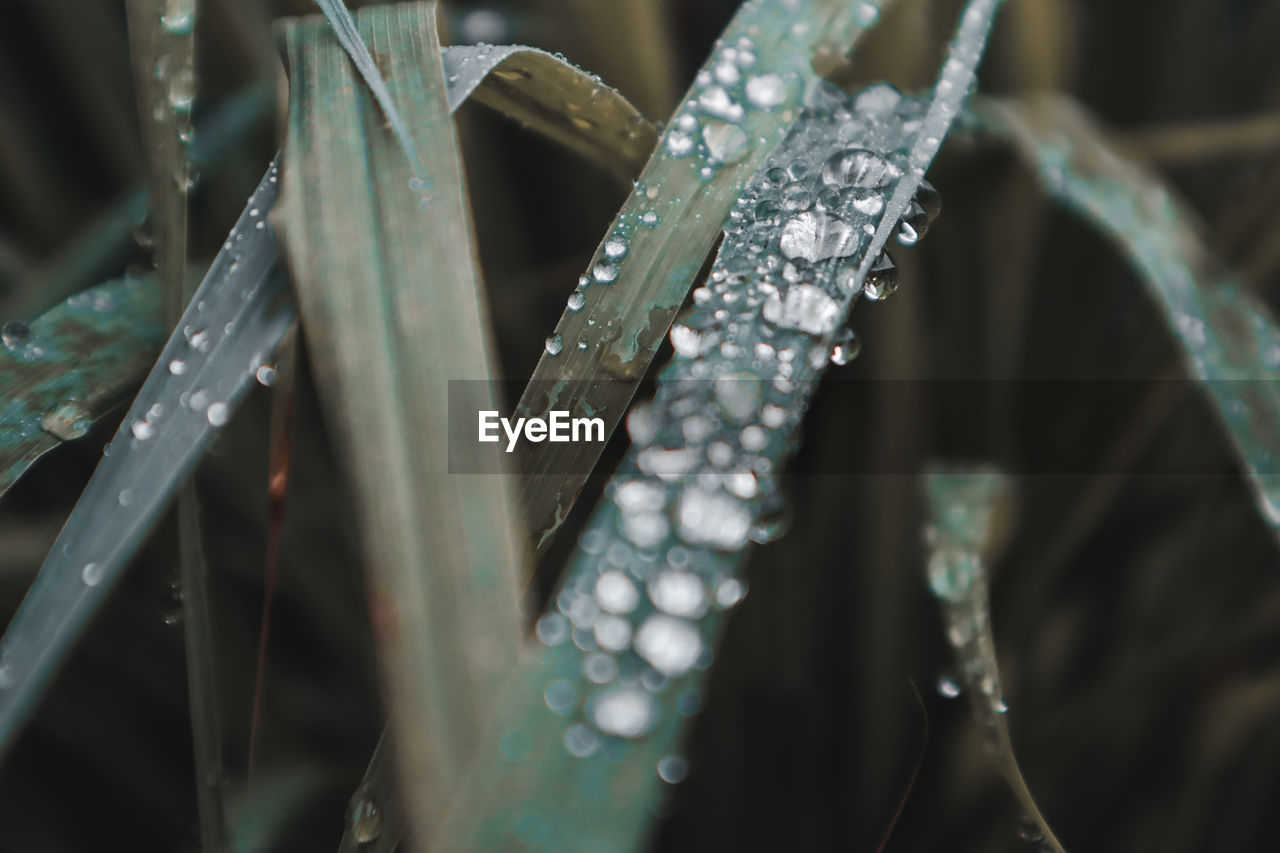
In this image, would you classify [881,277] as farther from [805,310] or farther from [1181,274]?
[1181,274]

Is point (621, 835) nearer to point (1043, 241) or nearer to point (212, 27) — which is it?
point (1043, 241)

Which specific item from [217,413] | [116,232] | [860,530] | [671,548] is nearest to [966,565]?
[860,530]

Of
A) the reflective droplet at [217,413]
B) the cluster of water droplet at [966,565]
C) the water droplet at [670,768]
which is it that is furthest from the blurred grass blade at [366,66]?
the cluster of water droplet at [966,565]

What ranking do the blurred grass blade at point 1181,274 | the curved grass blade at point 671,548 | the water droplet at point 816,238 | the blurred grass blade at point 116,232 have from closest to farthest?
the curved grass blade at point 671,548
the water droplet at point 816,238
the blurred grass blade at point 1181,274
the blurred grass blade at point 116,232

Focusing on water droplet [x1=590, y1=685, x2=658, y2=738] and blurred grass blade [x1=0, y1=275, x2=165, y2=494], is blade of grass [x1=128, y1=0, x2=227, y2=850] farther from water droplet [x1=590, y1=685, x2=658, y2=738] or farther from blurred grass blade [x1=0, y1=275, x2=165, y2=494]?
water droplet [x1=590, y1=685, x2=658, y2=738]

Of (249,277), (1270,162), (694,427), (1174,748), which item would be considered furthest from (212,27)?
(1174,748)

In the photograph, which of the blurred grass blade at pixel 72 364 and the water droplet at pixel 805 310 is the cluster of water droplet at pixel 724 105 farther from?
the blurred grass blade at pixel 72 364

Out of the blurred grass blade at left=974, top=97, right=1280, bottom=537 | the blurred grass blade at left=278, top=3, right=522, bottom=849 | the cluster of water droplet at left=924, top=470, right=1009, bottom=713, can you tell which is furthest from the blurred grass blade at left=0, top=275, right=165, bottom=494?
the blurred grass blade at left=974, top=97, right=1280, bottom=537
